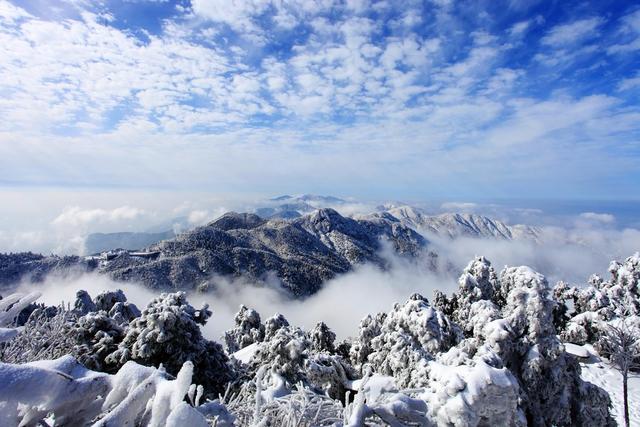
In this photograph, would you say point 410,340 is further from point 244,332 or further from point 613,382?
point 244,332

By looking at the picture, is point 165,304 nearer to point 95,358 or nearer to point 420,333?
point 95,358

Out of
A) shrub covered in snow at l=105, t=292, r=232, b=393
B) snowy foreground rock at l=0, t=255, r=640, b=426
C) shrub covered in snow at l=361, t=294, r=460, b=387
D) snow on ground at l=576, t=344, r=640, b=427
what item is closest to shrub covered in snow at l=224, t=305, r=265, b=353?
snowy foreground rock at l=0, t=255, r=640, b=426

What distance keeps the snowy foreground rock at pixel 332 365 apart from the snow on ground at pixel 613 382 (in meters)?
0.14

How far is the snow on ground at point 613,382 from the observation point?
21.5m

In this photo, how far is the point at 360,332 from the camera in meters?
26.4

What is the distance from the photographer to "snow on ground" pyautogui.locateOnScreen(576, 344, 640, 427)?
70.4 feet

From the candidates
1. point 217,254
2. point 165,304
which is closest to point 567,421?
point 165,304

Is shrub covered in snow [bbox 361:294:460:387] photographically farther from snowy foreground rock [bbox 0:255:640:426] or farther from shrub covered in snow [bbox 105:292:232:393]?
shrub covered in snow [bbox 105:292:232:393]

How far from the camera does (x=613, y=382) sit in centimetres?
2488

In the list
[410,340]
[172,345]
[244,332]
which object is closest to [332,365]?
[410,340]

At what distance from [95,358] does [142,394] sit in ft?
41.2

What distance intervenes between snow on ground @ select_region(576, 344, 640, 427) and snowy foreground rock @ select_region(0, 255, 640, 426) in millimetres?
145

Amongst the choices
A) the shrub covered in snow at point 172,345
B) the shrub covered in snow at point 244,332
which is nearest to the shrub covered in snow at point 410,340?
the shrub covered in snow at point 172,345

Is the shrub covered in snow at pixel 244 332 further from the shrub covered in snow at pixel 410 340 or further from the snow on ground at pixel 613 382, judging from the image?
the snow on ground at pixel 613 382
